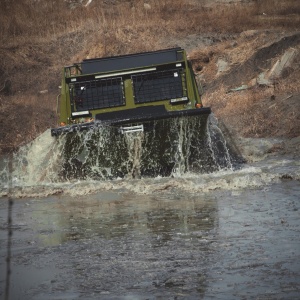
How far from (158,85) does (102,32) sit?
2759 centimetres

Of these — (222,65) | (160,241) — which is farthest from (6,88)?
(160,241)

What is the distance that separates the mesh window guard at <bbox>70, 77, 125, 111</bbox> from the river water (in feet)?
8.08

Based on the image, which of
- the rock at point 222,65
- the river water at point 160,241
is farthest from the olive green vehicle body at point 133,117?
the rock at point 222,65

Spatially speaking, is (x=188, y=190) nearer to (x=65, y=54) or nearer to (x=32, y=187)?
(x=32, y=187)

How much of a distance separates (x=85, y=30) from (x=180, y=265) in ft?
129

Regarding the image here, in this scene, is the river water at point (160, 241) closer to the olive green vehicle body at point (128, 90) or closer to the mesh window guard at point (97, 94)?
the olive green vehicle body at point (128, 90)

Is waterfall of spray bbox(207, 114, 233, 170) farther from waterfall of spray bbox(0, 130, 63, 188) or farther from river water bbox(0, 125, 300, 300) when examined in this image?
waterfall of spray bbox(0, 130, 63, 188)

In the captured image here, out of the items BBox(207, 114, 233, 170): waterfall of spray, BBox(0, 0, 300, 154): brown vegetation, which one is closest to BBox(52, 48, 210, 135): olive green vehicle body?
BBox(207, 114, 233, 170): waterfall of spray

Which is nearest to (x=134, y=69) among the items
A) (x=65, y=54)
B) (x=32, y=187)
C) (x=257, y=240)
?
(x=32, y=187)

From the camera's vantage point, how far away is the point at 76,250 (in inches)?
274

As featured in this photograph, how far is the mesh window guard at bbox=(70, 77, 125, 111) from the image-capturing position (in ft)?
49.1

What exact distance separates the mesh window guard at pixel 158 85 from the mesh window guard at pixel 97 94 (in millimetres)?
322

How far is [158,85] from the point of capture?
14.9 m

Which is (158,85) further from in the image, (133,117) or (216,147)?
(216,147)
